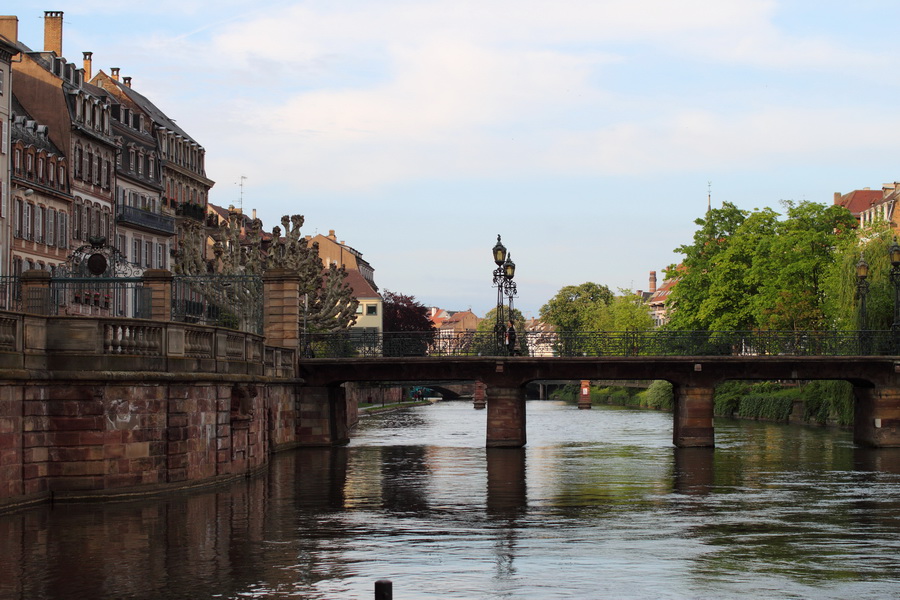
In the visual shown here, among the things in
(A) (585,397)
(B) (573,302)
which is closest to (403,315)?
(A) (585,397)

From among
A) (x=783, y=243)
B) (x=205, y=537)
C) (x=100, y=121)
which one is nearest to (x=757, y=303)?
(x=783, y=243)

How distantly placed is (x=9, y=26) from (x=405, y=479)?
38.8 metres

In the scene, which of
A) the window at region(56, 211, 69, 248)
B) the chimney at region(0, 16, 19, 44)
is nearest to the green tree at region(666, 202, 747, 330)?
the window at region(56, 211, 69, 248)

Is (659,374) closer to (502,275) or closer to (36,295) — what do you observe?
(502,275)

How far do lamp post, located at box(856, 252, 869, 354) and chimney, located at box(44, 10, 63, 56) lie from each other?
42659 mm

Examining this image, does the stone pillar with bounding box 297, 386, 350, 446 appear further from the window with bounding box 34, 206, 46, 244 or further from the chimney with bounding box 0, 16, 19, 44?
the chimney with bounding box 0, 16, 19, 44

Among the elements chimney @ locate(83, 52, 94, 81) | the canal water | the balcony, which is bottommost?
the canal water

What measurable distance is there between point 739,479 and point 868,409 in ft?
53.3

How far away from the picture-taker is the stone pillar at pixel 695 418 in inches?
2077

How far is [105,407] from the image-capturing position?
2845 cm

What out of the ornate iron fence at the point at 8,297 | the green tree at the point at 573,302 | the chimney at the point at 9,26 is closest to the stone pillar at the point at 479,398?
the green tree at the point at 573,302

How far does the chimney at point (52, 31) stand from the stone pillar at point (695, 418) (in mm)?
39805

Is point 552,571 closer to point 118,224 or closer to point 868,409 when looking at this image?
point 868,409

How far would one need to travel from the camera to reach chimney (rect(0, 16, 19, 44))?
67.4m
